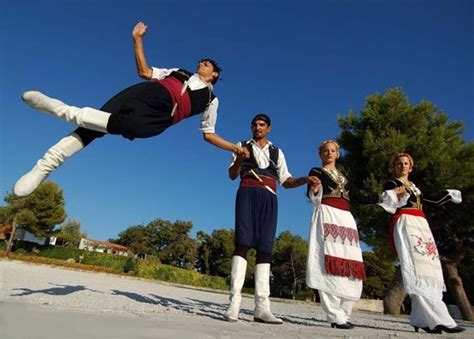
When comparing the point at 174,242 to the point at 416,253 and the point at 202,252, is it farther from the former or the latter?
the point at 416,253

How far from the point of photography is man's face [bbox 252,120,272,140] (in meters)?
4.28

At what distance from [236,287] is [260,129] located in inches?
69.8

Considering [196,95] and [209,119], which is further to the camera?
[209,119]

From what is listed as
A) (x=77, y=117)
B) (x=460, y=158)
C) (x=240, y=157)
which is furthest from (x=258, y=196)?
(x=460, y=158)

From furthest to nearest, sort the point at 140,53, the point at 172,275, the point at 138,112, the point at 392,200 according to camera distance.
Result: the point at 172,275, the point at 392,200, the point at 140,53, the point at 138,112

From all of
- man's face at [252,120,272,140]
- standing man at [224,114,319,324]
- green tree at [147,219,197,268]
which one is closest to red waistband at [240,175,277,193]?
standing man at [224,114,319,324]

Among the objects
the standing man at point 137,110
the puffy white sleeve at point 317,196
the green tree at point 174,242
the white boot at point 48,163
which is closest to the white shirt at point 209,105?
the standing man at point 137,110

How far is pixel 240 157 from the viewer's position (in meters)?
3.80

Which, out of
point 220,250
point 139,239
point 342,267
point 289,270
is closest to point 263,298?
point 342,267

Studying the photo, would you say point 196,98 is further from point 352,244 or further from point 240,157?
point 352,244

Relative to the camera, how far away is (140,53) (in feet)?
12.1

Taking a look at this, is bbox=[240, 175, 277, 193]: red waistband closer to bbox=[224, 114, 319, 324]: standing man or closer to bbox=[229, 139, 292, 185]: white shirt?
bbox=[224, 114, 319, 324]: standing man

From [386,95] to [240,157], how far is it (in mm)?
10928

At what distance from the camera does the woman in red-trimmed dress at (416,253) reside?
12.5 feet
